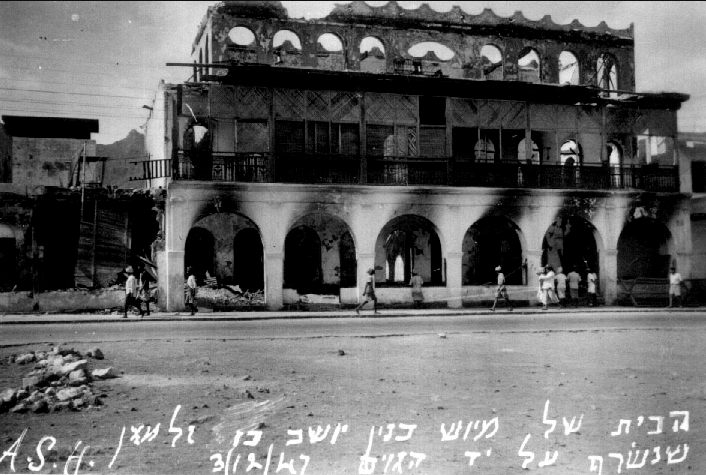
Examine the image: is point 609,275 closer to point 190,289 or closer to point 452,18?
point 452,18

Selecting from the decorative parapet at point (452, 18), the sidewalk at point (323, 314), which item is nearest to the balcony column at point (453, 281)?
the sidewalk at point (323, 314)

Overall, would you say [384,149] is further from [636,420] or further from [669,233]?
Answer: [636,420]

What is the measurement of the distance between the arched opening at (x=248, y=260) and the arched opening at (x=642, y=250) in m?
10.6

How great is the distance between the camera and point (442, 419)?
7031 millimetres

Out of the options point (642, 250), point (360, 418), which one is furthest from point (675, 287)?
point (360, 418)

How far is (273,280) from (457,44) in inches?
385

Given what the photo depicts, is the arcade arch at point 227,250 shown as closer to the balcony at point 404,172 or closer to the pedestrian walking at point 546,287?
the balcony at point 404,172

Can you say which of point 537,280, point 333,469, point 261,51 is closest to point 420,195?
point 537,280

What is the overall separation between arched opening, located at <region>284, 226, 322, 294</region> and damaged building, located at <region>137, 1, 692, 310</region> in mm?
44

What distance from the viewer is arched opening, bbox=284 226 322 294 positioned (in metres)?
21.7

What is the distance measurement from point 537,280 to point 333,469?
14307 millimetres

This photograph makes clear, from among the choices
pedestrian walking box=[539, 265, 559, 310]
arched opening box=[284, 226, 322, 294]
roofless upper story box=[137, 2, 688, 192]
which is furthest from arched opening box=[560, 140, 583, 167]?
arched opening box=[284, 226, 322, 294]

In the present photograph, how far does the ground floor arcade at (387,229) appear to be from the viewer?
1751cm

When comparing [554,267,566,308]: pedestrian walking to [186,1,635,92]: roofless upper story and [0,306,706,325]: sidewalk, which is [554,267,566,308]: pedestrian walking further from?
[186,1,635,92]: roofless upper story
